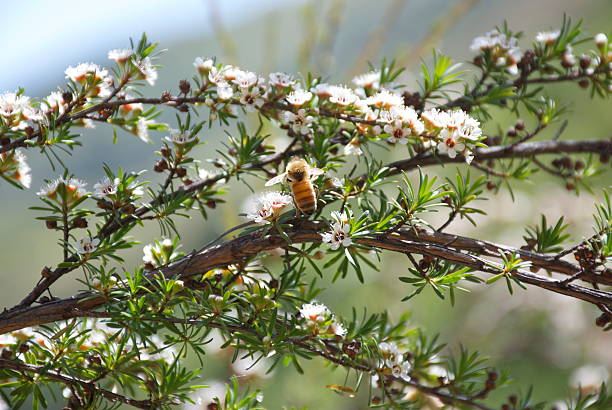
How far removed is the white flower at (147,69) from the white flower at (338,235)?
513 millimetres

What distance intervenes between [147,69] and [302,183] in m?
0.40

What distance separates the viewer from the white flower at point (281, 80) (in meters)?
1.14

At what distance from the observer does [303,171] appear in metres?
1.09

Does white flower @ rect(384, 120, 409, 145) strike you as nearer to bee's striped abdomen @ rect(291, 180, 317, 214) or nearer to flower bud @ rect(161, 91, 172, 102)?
bee's striped abdomen @ rect(291, 180, 317, 214)

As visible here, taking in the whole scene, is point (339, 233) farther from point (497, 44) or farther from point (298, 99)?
point (497, 44)

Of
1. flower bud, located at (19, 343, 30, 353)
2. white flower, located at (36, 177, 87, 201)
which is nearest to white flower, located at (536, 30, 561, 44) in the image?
white flower, located at (36, 177, 87, 201)

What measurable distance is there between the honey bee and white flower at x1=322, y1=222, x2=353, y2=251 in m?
0.10

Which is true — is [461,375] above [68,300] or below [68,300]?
below

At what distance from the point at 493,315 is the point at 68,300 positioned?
13.9ft

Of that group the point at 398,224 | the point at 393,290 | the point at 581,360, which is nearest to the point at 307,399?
the point at 393,290

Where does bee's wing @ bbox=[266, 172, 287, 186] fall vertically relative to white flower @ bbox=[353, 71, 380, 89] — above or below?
below

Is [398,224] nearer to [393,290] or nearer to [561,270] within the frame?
[561,270]

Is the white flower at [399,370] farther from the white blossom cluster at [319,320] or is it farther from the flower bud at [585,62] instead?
the flower bud at [585,62]

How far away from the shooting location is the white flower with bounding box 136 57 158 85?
3.66 ft
